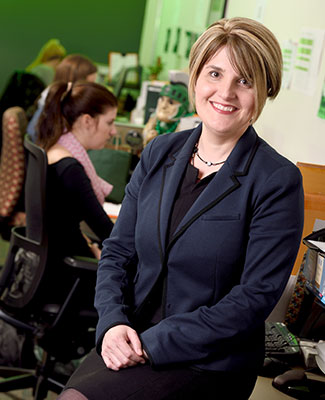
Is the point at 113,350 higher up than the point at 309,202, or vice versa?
the point at 309,202

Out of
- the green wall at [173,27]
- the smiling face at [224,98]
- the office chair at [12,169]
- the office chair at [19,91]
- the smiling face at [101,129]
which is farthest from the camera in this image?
the office chair at [19,91]

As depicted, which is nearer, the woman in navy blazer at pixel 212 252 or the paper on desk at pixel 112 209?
the woman in navy blazer at pixel 212 252

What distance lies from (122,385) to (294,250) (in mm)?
522

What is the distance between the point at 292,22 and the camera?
9.28ft

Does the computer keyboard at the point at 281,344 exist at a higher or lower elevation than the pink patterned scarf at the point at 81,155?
lower

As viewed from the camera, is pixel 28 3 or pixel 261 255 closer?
pixel 261 255

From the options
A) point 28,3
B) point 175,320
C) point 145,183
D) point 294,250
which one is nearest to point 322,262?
point 294,250

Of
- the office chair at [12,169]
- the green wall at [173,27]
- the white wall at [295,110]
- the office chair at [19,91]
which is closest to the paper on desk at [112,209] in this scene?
the office chair at [12,169]

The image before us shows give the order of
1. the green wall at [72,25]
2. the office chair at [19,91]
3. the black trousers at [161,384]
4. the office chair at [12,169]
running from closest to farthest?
the black trousers at [161,384], the office chair at [12,169], the office chair at [19,91], the green wall at [72,25]

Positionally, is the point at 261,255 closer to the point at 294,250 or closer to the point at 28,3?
the point at 294,250

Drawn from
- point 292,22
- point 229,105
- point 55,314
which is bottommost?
point 55,314

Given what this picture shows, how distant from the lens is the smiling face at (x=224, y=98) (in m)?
1.57

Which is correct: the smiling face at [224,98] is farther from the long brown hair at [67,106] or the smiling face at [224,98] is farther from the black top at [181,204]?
the long brown hair at [67,106]

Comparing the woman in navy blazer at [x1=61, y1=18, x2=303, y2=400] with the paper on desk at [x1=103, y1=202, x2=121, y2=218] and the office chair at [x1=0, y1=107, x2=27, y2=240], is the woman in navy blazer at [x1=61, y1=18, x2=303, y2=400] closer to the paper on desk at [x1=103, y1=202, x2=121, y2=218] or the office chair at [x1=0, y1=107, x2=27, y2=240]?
the paper on desk at [x1=103, y1=202, x2=121, y2=218]
